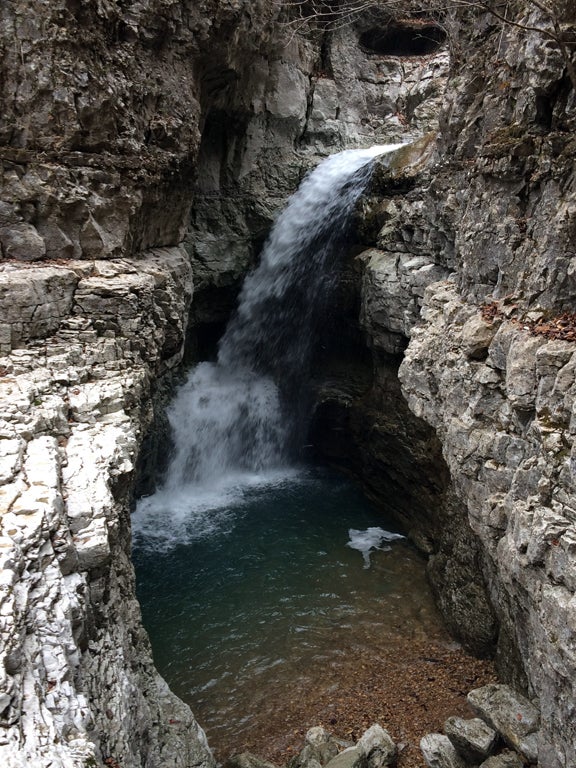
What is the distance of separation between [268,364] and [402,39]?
52.3 feet

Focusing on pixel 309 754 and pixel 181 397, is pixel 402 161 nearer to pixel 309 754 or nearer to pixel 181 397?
pixel 181 397

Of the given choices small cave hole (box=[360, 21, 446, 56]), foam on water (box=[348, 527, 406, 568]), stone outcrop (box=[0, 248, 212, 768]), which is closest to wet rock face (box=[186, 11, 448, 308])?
small cave hole (box=[360, 21, 446, 56])

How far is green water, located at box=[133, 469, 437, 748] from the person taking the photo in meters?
10.2

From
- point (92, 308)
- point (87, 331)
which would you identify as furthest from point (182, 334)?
point (87, 331)

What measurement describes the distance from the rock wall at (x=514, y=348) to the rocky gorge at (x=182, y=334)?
1.6 inches

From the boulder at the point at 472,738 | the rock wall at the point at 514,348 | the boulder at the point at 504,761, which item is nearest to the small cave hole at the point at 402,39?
the rock wall at the point at 514,348

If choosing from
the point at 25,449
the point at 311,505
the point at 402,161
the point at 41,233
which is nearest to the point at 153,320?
the point at 41,233

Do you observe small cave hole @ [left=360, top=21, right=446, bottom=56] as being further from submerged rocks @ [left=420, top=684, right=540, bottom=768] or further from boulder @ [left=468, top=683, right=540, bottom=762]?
submerged rocks @ [left=420, top=684, right=540, bottom=768]

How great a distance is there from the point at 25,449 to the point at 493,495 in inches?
246

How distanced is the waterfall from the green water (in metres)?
1.87

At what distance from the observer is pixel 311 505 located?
16.6 metres

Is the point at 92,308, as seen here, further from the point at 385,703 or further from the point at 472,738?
the point at 472,738

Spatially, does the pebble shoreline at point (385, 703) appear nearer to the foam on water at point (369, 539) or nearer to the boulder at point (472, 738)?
the boulder at point (472, 738)

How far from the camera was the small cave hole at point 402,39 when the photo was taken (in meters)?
22.8
